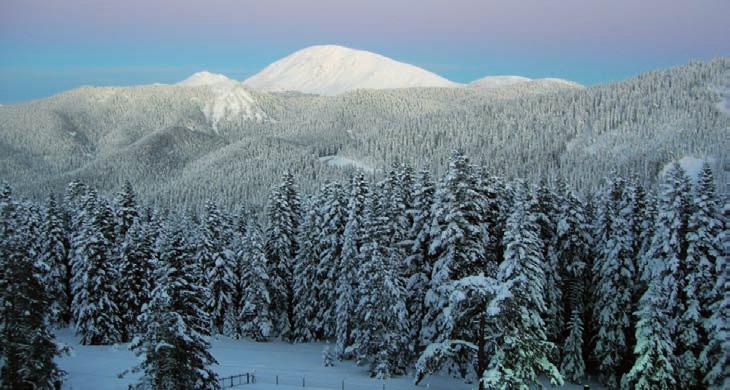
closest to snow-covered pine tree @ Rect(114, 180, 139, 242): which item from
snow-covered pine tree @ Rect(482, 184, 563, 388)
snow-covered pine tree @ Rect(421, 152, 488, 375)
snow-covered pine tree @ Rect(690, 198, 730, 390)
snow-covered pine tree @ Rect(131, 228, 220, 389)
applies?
snow-covered pine tree @ Rect(131, 228, 220, 389)

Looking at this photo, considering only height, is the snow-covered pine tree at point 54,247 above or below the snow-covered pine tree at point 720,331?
above

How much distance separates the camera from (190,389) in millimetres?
26672

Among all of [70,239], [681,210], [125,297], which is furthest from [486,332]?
[70,239]

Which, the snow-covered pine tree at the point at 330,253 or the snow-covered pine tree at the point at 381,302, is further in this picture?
the snow-covered pine tree at the point at 330,253

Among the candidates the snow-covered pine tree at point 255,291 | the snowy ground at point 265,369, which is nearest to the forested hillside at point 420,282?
the snow-covered pine tree at point 255,291

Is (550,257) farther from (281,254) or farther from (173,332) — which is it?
(173,332)

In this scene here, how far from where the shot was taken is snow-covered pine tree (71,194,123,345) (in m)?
46.6

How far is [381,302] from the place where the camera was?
123ft

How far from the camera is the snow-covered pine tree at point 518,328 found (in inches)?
1005

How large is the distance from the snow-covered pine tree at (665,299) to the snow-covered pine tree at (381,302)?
13.5 m

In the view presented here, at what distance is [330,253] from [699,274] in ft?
84.8

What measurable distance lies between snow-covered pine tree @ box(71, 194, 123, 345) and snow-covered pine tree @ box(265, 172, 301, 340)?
12.7 metres

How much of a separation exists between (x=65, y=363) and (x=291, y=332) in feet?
60.9

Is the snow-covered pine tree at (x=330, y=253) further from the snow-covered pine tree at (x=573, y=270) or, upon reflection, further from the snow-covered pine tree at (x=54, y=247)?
the snow-covered pine tree at (x=54, y=247)
